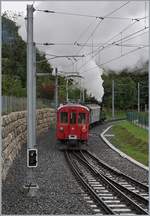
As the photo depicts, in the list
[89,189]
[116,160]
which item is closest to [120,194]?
[89,189]

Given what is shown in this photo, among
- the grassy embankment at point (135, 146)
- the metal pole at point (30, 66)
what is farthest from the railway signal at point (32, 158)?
the grassy embankment at point (135, 146)

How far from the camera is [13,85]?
3528 centimetres

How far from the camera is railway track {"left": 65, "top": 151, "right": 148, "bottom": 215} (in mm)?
11242

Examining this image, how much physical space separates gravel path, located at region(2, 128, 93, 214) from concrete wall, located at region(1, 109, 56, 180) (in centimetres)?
60

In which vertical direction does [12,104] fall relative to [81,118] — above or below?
above

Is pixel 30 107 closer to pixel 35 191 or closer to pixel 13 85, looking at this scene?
pixel 35 191

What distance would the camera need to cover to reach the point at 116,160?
21.9m

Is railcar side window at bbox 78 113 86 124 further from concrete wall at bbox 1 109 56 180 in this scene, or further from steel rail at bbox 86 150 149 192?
steel rail at bbox 86 150 149 192

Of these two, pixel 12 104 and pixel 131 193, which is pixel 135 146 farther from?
pixel 131 193

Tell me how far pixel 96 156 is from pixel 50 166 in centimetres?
457

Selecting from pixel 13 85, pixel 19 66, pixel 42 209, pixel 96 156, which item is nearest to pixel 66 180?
pixel 42 209

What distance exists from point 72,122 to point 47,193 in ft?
43.5

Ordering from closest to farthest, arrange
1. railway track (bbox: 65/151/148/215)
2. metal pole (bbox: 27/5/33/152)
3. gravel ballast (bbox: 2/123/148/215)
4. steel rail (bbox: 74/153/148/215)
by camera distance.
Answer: steel rail (bbox: 74/153/148/215)
gravel ballast (bbox: 2/123/148/215)
railway track (bbox: 65/151/148/215)
metal pole (bbox: 27/5/33/152)

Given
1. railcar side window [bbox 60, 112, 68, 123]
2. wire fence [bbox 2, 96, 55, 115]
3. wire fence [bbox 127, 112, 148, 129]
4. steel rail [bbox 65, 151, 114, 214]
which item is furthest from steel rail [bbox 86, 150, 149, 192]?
wire fence [bbox 127, 112, 148, 129]
